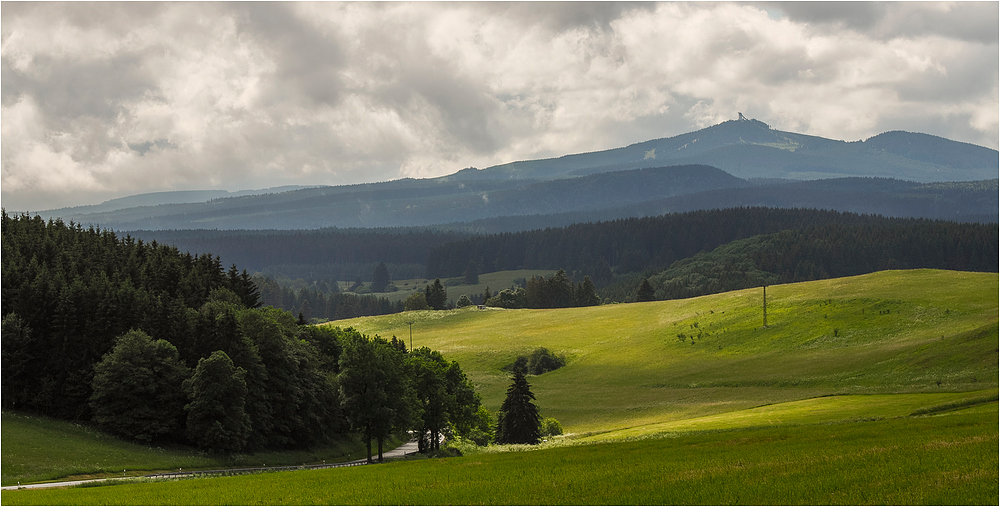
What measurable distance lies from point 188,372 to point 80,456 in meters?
18.1

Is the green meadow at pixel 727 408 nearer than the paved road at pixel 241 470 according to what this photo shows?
Yes

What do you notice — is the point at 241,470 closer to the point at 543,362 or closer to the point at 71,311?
the point at 71,311

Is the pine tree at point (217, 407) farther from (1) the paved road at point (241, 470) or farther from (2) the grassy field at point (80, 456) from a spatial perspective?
(1) the paved road at point (241, 470)

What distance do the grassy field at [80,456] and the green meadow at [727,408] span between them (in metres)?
0.61

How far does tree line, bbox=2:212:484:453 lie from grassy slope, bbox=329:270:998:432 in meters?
28.1

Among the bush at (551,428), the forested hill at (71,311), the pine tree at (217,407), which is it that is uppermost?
the forested hill at (71,311)

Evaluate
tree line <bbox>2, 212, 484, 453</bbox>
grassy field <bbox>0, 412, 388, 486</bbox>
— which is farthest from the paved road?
tree line <bbox>2, 212, 484, 453</bbox>

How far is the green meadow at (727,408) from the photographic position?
32.6 meters

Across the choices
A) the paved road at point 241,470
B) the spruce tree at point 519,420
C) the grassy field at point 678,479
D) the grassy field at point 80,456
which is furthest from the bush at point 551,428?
the grassy field at point 678,479

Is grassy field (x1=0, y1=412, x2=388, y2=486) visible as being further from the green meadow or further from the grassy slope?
the grassy slope

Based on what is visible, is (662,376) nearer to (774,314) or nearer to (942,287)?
(774,314)

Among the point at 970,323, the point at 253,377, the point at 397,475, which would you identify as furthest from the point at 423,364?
the point at 970,323

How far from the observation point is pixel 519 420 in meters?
84.6

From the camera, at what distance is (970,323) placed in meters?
112
